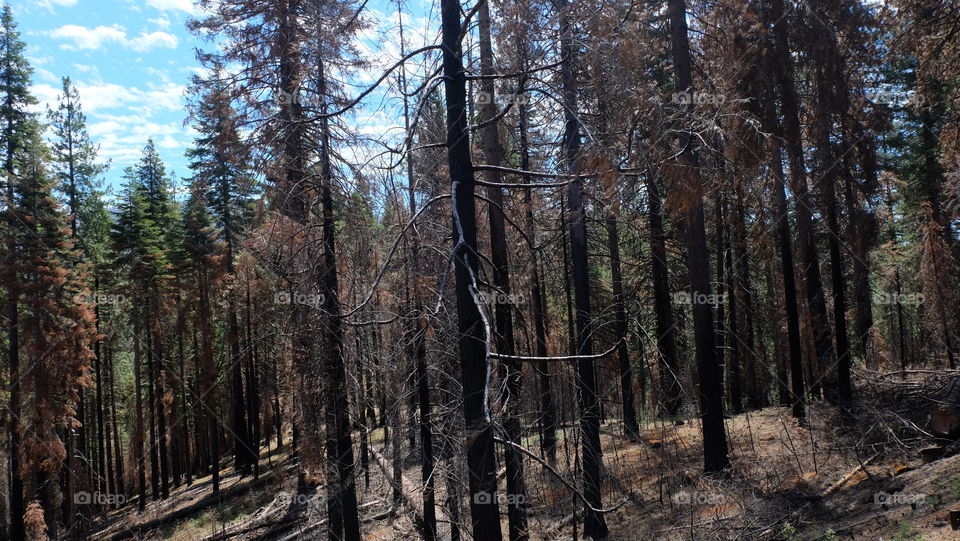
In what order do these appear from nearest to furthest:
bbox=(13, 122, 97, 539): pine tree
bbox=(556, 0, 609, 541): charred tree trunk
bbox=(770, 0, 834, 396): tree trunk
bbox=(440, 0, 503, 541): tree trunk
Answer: bbox=(440, 0, 503, 541): tree trunk, bbox=(556, 0, 609, 541): charred tree trunk, bbox=(770, 0, 834, 396): tree trunk, bbox=(13, 122, 97, 539): pine tree

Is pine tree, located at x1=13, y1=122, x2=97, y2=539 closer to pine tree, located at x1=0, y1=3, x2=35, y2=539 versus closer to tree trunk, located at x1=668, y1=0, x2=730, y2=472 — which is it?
pine tree, located at x1=0, y1=3, x2=35, y2=539

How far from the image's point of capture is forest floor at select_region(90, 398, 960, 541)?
779 centimetres

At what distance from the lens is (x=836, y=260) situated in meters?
14.4

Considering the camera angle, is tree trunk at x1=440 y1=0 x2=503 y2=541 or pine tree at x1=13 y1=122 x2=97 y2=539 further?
pine tree at x1=13 y1=122 x2=97 y2=539

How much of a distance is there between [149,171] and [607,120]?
102ft

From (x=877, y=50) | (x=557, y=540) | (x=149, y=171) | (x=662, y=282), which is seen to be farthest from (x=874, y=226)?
(x=149, y=171)

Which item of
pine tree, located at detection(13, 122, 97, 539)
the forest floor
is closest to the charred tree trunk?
the forest floor

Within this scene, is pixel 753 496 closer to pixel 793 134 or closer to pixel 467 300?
pixel 467 300

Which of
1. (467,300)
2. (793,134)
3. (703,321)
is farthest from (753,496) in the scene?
(793,134)

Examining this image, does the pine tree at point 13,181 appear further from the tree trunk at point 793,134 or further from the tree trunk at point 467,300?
the tree trunk at point 793,134

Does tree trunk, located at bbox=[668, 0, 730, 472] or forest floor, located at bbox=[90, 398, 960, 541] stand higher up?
tree trunk, located at bbox=[668, 0, 730, 472]

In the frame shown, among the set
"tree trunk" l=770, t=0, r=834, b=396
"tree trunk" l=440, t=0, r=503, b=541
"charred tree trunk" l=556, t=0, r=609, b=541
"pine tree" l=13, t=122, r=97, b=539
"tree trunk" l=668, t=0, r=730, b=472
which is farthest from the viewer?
"pine tree" l=13, t=122, r=97, b=539

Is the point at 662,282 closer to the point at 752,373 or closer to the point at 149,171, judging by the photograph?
the point at 752,373

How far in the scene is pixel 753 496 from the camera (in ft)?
32.0
